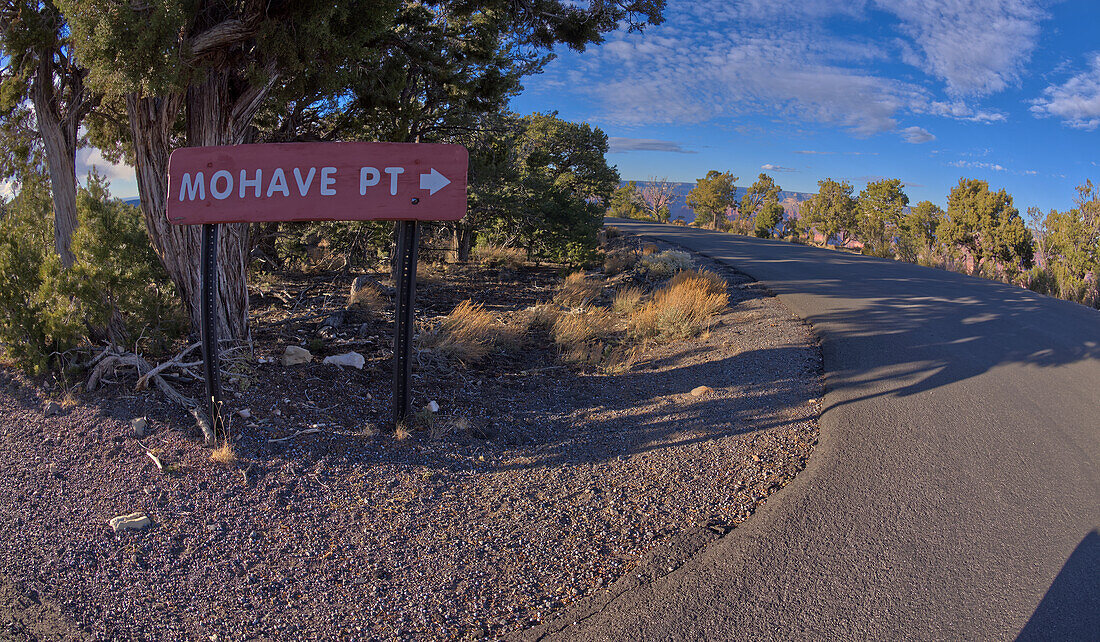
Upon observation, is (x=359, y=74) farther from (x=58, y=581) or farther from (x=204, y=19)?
(x=58, y=581)

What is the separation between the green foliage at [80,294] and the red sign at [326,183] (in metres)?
1.23

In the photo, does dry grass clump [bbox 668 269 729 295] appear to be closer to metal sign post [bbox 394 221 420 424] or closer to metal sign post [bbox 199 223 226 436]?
metal sign post [bbox 394 221 420 424]

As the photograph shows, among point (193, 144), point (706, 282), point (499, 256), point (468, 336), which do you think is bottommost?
point (468, 336)

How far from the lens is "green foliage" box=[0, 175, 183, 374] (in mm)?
4844

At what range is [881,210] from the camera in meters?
33.8

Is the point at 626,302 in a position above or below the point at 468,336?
above

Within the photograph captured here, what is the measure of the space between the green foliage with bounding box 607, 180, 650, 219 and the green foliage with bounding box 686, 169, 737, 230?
15.0 ft

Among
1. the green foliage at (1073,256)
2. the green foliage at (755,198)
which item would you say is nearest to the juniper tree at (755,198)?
the green foliage at (755,198)

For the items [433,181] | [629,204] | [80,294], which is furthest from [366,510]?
[629,204]

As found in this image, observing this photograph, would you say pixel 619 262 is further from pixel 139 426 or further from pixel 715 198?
pixel 715 198

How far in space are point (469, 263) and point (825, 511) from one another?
10997mm

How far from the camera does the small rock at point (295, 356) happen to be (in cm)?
577

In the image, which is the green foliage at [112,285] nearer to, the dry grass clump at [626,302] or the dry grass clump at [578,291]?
the dry grass clump at [578,291]

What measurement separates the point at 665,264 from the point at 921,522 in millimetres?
9709
